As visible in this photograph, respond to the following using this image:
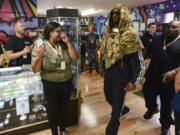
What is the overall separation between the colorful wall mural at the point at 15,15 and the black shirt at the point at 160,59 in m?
2.71

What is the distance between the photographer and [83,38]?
606cm

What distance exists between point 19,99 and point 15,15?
7.63 feet

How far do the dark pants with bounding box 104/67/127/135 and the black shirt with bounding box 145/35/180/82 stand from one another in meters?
0.68

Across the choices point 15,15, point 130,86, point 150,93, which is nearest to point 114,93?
point 130,86

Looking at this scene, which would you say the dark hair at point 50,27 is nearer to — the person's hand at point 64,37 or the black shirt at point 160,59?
the person's hand at point 64,37

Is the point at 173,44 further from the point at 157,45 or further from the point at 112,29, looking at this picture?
the point at 112,29

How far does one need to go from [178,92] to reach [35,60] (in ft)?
4.30

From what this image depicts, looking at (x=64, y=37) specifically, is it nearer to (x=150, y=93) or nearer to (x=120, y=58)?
(x=120, y=58)

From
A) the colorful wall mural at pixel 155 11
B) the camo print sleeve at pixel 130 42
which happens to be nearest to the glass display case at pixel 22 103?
the camo print sleeve at pixel 130 42

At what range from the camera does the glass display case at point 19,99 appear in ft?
6.30

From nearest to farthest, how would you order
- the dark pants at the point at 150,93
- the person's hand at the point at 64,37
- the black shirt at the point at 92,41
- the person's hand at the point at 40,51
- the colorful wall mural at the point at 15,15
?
the person's hand at the point at 40,51
the person's hand at the point at 64,37
the dark pants at the point at 150,93
the colorful wall mural at the point at 15,15
the black shirt at the point at 92,41

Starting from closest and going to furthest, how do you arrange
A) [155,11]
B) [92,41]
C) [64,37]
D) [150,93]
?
[64,37] → [150,93] → [92,41] → [155,11]

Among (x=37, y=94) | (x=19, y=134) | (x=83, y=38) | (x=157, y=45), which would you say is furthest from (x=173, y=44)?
(x=83, y=38)

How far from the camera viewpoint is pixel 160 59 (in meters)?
1.92
